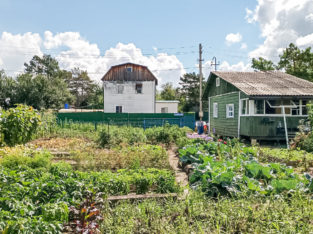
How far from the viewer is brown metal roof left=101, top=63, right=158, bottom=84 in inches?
1082

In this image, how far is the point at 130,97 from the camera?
27.4 metres

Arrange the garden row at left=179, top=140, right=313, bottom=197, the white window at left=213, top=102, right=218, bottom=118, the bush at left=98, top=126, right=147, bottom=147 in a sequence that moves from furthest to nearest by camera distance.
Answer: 1. the white window at left=213, top=102, right=218, bottom=118
2. the bush at left=98, top=126, right=147, bottom=147
3. the garden row at left=179, top=140, right=313, bottom=197

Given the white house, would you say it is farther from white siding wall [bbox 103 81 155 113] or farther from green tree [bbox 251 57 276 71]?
green tree [bbox 251 57 276 71]

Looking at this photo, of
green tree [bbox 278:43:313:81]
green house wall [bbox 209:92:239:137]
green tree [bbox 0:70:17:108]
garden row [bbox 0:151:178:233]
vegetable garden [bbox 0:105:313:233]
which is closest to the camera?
garden row [bbox 0:151:178:233]

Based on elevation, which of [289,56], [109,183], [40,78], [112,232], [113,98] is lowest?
[112,232]

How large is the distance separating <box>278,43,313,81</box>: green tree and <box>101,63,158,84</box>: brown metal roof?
43.8 feet

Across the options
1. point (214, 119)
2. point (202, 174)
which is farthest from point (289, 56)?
point (202, 174)

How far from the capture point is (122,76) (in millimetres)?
27547

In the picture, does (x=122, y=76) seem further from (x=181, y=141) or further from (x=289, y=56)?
(x=181, y=141)

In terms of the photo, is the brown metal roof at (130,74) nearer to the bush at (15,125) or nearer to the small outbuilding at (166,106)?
the small outbuilding at (166,106)

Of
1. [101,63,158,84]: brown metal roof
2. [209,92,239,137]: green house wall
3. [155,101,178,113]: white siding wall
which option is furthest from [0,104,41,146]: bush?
[155,101,178,113]: white siding wall

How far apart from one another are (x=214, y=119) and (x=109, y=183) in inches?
568

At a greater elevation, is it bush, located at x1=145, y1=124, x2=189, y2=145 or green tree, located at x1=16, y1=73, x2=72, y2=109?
green tree, located at x1=16, y1=73, x2=72, y2=109

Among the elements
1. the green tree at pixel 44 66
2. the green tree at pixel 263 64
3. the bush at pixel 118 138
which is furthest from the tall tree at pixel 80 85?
the bush at pixel 118 138
